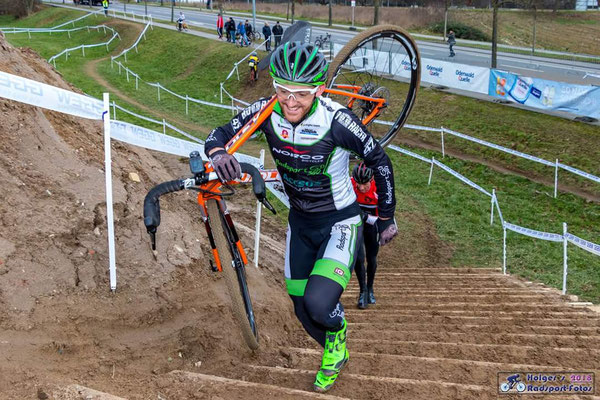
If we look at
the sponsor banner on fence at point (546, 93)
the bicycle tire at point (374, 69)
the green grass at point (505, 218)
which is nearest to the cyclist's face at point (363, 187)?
the bicycle tire at point (374, 69)

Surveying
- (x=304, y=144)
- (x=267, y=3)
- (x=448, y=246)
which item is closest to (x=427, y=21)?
(x=267, y=3)

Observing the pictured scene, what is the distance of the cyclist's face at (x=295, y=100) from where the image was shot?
16.6 feet

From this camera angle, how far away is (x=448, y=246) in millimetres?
13680

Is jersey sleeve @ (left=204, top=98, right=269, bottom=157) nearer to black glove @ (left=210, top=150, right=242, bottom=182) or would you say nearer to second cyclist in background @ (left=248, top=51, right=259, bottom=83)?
black glove @ (left=210, top=150, right=242, bottom=182)

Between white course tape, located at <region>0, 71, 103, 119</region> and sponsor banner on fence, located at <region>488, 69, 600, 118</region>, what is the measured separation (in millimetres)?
20114

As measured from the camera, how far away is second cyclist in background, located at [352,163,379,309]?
27.7 feet

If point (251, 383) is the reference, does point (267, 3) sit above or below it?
above

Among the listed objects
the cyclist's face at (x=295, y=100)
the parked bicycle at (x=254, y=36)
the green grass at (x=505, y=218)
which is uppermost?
the parked bicycle at (x=254, y=36)

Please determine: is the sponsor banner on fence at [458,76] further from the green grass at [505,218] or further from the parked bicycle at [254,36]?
the parked bicycle at [254,36]

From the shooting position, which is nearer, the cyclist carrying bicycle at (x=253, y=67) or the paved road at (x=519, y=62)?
the cyclist carrying bicycle at (x=253, y=67)

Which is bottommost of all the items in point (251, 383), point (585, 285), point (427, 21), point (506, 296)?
point (585, 285)

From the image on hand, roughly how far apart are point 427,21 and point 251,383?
57.1 meters

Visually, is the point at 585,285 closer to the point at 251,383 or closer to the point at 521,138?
the point at 251,383

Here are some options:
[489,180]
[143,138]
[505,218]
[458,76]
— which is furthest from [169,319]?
[458,76]
